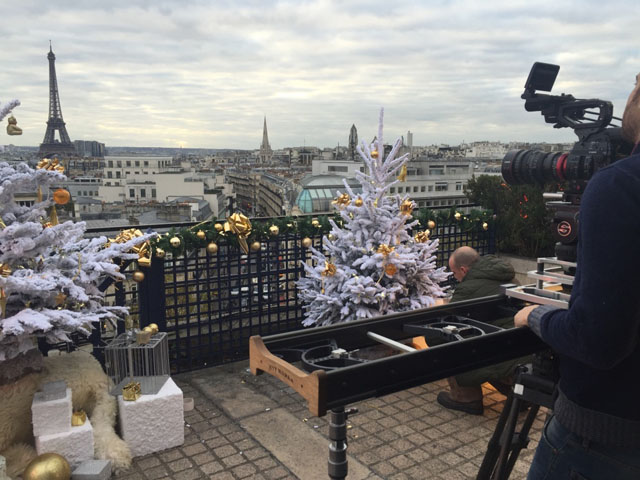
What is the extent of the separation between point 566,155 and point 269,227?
172 inches

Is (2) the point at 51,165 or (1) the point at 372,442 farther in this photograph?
(1) the point at 372,442

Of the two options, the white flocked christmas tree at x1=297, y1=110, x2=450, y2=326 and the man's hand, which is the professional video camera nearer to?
the man's hand

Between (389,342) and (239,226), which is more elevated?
(389,342)

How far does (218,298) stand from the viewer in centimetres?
694

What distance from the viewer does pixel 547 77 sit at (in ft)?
10.8

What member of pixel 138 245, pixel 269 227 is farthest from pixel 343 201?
pixel 138 245

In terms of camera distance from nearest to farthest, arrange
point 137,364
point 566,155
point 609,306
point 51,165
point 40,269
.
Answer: point 609,306, point 566,155, point 40,269, point 51,165, point 137,364

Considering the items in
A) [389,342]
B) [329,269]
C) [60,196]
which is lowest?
[329,269]

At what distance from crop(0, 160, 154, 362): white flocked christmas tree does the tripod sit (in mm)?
3004

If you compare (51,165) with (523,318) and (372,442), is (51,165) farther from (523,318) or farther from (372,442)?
(523,318)

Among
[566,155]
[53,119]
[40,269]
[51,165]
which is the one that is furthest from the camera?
[53,119]

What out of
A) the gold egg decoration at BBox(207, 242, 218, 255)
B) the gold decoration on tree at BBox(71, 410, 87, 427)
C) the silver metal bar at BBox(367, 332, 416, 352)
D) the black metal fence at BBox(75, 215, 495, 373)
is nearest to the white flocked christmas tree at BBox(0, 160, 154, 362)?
the gold decoration on tree at BBox(71, 410, 87, 427)

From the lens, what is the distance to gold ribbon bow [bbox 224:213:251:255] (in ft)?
21.3

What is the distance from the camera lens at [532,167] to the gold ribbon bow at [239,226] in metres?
3.68
